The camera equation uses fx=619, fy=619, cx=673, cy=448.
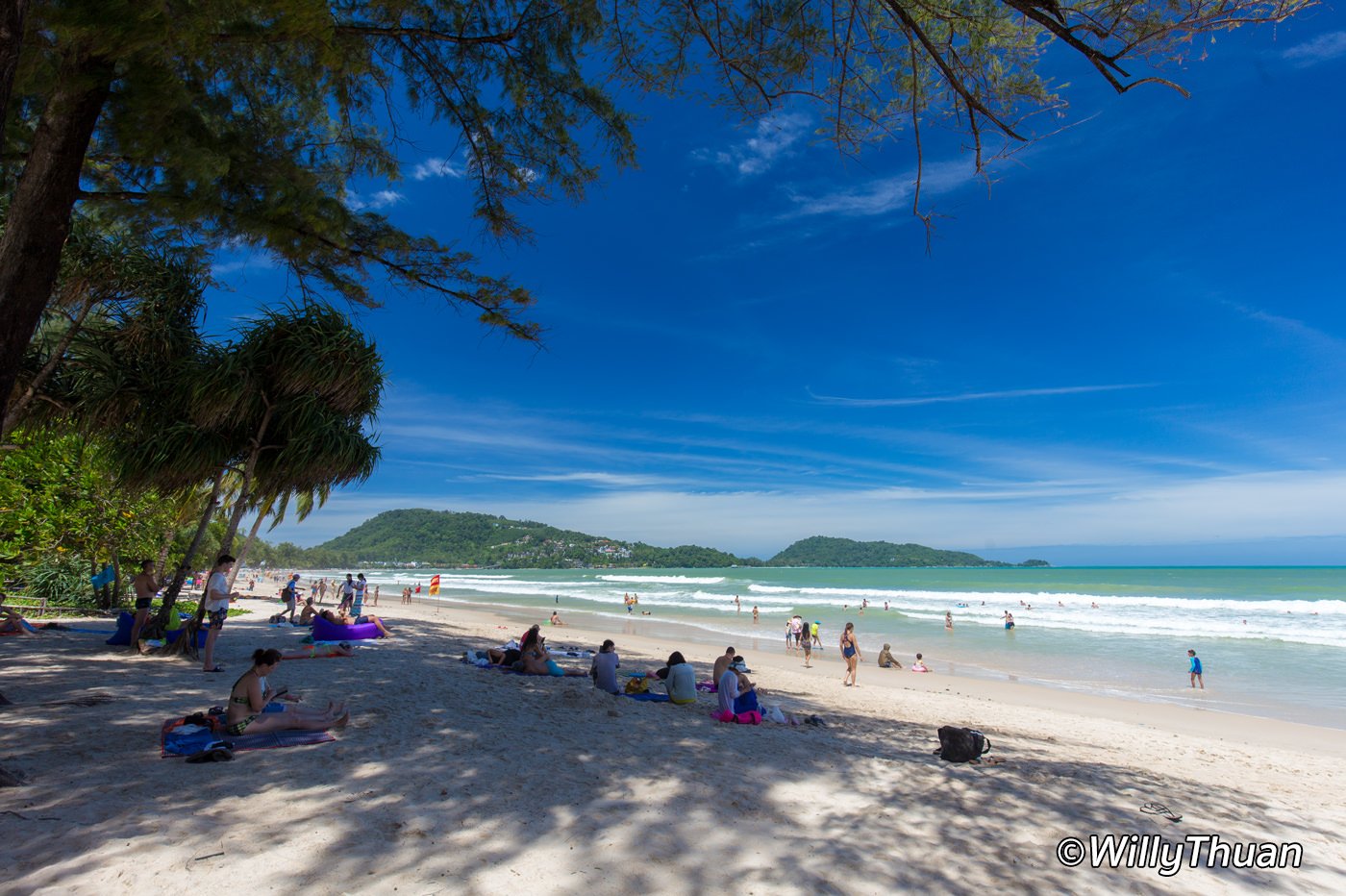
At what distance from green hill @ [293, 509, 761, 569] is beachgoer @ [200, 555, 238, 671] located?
400ft

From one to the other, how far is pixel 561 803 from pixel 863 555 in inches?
Answer: 6061

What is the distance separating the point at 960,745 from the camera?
516 centimetres

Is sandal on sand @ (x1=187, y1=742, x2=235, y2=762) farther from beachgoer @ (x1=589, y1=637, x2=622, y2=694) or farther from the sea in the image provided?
the sea

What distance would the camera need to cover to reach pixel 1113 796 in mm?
4367

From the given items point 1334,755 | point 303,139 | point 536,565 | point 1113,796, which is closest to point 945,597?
point 1334,755

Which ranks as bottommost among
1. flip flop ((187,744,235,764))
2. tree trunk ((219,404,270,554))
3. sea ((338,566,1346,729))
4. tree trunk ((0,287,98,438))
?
sea ((338,566,1346,729))

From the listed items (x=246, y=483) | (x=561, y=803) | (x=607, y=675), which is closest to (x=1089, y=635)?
(x=607, y=675)

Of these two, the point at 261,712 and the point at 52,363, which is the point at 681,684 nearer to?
the point at 261,712

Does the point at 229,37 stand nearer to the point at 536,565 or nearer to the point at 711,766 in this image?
A: the point at 711,766

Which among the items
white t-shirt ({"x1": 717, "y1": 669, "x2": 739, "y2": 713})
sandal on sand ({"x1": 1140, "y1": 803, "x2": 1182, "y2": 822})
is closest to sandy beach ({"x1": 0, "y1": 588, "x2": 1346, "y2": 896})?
sandal on sand ({"x1": 1140, "y1": 803, "x2": 1182, "y2": 822})

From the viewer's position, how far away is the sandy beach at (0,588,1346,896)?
2699mm

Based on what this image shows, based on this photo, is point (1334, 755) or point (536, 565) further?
point (536, 565)

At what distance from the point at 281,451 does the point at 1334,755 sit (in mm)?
14089

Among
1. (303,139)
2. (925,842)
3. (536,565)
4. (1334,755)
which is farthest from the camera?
(536,565)
